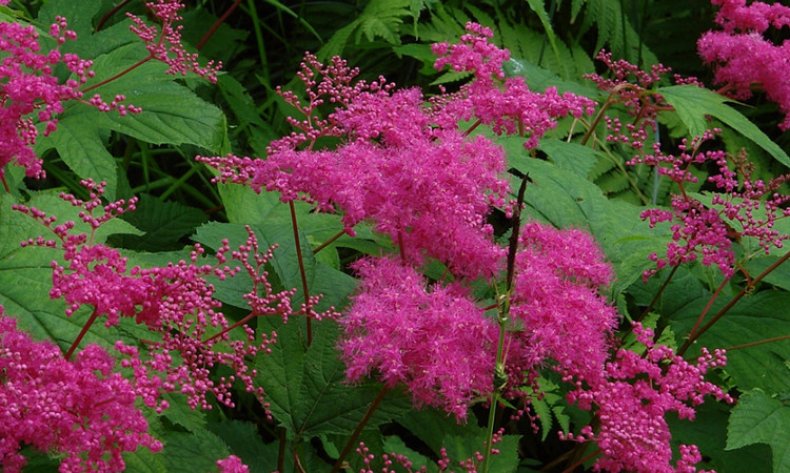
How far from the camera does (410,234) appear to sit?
5.45 ft

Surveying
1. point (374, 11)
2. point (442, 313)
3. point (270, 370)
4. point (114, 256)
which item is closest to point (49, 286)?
point (114, 256)

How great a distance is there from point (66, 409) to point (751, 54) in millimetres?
2112

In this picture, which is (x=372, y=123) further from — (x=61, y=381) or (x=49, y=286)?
(x=61, y=381)

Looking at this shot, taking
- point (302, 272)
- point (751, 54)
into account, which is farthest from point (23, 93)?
point (751, 54)

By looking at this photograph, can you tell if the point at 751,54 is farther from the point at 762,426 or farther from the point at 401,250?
the point at 401,250

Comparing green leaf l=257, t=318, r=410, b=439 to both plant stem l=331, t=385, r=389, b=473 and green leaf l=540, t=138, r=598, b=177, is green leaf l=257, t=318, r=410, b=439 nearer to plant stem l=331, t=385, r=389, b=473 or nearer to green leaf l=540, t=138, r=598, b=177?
plant stem l=331, t=385, r=389, b=473

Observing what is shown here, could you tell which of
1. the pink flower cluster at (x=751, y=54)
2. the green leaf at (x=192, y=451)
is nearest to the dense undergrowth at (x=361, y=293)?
the green leaf at (x=192, y=451)

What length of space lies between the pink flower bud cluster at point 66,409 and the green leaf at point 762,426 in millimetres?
1058

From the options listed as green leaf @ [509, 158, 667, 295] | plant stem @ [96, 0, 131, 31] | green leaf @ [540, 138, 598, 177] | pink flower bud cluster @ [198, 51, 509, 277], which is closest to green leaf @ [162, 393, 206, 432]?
pink flower bud cluster @ [198, 51, 509, 277]

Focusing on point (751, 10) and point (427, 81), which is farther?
point (427, 81)

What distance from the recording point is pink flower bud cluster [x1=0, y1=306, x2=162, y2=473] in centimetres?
119

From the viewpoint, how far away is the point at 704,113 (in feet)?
7.86

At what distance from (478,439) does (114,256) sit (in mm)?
→ 734

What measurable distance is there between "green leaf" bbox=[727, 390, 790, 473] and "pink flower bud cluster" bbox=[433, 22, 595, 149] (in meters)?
0.63
